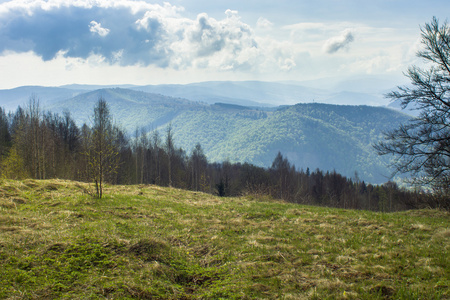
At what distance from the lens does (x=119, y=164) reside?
161ft

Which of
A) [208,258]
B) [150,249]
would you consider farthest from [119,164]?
[208,258]

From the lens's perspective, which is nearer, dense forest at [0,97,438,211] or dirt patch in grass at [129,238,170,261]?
dirt patch in grass at [129,238,170,261]

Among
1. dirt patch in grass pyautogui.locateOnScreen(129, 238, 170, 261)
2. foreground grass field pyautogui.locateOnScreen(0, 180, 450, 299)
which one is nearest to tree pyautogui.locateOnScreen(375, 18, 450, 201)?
foreground grass field pyautogui.locateOnScreen(0, 180, 450, 299)

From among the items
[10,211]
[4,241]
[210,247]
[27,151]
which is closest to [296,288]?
[210,247]

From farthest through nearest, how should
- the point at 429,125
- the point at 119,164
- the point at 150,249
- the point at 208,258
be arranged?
1. the point at 119,164
2. the point at 429,125
3. the point at 208,258
4. the point at 150,249

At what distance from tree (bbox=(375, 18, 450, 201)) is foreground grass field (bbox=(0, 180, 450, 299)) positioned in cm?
495

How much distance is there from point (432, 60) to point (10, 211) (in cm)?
2084

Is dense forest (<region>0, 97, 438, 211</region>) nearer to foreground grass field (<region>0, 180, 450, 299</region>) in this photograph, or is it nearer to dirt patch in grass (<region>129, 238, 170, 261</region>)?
foreground grass field (<region>0, 180, 450, 299</region>)

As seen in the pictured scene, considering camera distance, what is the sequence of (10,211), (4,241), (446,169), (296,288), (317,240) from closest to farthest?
(296,288) → (4,241) → (317,240) → (10,211) → (446,169)

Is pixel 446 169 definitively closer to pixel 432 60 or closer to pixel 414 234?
pixel 432 60

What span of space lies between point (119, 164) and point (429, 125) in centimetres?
4517

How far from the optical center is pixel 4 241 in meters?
6.88

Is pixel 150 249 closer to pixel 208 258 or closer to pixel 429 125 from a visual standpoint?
pixel 208 258

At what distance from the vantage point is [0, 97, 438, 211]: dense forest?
24397 mm
